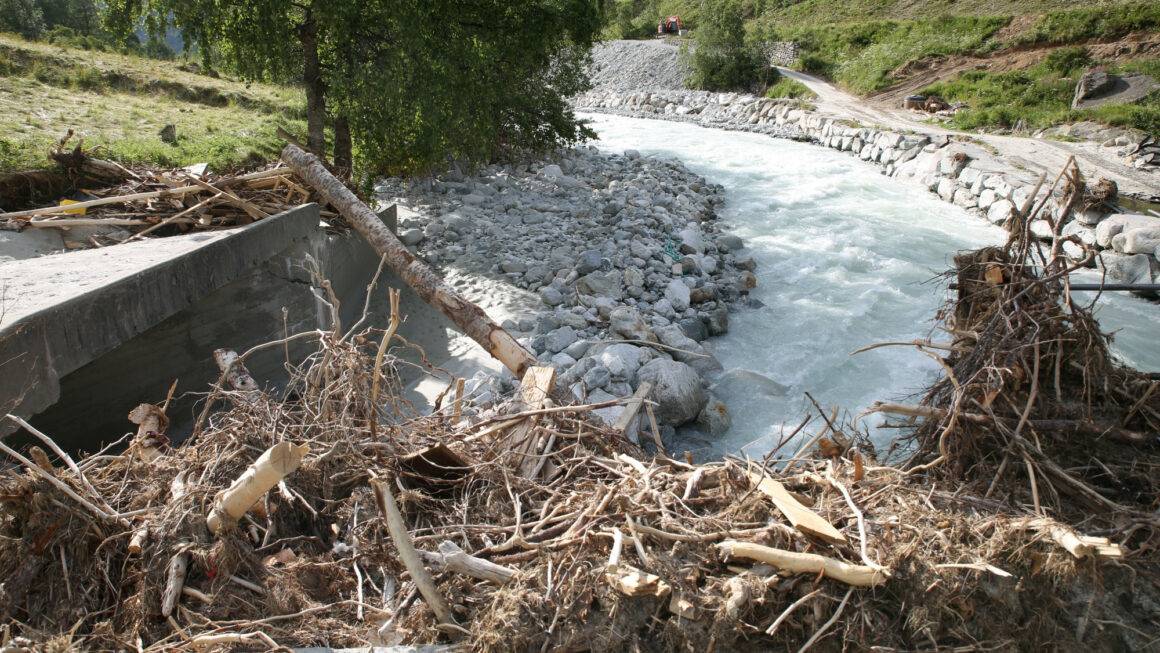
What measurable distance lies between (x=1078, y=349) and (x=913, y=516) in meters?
1.42

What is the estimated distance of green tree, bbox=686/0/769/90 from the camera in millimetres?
29766

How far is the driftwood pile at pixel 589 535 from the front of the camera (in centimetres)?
264

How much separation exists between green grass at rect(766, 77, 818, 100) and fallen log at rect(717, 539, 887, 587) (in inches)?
1006

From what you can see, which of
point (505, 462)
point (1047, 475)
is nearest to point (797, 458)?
point (1047, 475)

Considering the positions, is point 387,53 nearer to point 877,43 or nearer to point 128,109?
point 128,109

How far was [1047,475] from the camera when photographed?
3338 mm

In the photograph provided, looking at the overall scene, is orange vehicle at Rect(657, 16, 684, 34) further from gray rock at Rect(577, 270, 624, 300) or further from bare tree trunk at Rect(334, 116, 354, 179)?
gray rock at Rect(577, 270, 624, 300)

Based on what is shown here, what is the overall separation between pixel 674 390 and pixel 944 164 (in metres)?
12.4

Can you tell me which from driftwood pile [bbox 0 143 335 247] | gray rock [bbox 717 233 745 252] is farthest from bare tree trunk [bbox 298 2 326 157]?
gray rock [bbox 717 233 745 252]

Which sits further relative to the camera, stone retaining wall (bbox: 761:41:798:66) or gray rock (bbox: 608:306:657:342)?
stone retaining wall (bbox: 761:41:798:66)

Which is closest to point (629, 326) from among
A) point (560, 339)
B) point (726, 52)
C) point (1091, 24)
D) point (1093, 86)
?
point (560, 339)

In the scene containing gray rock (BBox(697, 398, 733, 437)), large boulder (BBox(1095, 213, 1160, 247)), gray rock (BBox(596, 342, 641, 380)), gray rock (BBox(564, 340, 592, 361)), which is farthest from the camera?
large boulder (BBox(1095, 213, 1160, 247))

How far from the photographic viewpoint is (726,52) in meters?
30.1

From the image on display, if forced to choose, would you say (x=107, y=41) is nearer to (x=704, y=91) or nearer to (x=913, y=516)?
(x=704, y=91)
